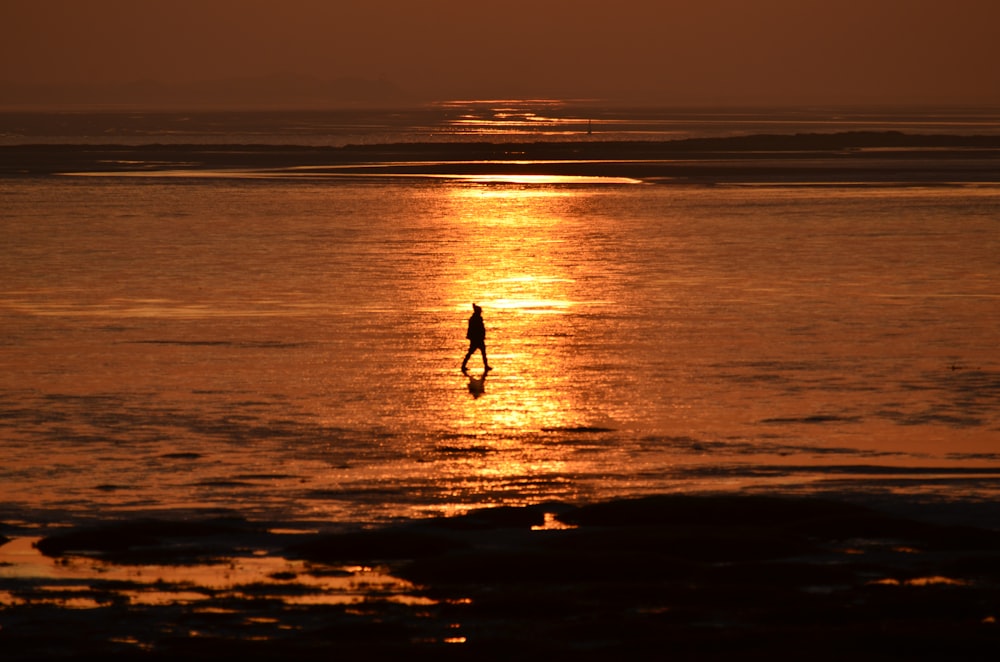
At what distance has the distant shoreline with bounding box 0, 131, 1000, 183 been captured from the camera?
100 m

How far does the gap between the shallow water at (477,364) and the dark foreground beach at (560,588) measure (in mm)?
1381

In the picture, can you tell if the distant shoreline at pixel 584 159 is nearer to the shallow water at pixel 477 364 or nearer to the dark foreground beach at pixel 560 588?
the shallow water at pixel 477 364

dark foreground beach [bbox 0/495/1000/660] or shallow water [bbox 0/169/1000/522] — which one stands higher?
shallow water [bbox 0/169/1000/522]

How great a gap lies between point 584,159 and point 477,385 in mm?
95271

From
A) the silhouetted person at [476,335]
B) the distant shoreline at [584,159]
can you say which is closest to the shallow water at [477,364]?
the silhouetted person at [476,335]

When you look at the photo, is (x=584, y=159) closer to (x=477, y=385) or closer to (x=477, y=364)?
(x=477, y=364)

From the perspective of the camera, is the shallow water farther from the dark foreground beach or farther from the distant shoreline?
the distant shoreline

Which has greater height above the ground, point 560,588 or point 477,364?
point 477,364

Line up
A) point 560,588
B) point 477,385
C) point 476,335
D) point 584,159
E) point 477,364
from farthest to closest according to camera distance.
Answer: point 584,159, point 477,364, point 476,335, point 477,385, point 560,588

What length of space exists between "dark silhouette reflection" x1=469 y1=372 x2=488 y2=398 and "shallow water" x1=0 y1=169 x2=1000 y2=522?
21 centimetres

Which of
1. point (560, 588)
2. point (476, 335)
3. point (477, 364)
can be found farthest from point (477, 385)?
point (560, 588)

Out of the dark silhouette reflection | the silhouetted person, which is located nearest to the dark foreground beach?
the dark silhouette reflection

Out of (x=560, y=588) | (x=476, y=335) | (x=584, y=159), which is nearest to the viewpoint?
(x=560, y=588)

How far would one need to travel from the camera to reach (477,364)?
3105cm
